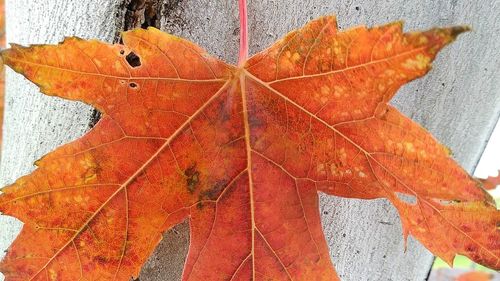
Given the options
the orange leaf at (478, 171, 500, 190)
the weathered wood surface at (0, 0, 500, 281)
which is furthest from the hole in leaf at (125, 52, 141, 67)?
the orange leaf at (478, 171, 500, 190)

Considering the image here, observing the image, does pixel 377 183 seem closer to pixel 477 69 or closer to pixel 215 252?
pixel 215 252

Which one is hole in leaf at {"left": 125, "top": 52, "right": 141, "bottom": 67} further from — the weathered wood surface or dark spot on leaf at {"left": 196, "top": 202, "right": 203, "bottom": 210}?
dark spot on leaf at {"left": 196, "top": 202, "right": 203, "bottom": 210}

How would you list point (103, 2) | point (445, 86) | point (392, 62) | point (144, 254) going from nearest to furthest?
point (392, 62) < point (144, 254) < point (103, 2) < point (445, 86)

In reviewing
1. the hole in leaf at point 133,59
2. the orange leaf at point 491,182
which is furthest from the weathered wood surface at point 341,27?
the orange leaf at point 491,182

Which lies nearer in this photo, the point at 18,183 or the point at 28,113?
the point at 18,183

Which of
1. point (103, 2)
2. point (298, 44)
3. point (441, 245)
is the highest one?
point (103, 2)

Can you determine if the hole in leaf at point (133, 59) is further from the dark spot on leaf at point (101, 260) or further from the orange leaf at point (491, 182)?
the orange leaf at point (491, 182)

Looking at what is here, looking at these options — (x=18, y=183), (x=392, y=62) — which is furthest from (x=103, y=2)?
(x=392, y=62)

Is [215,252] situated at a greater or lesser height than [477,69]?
lesser

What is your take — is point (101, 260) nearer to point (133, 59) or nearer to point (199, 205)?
point (199, 205)
